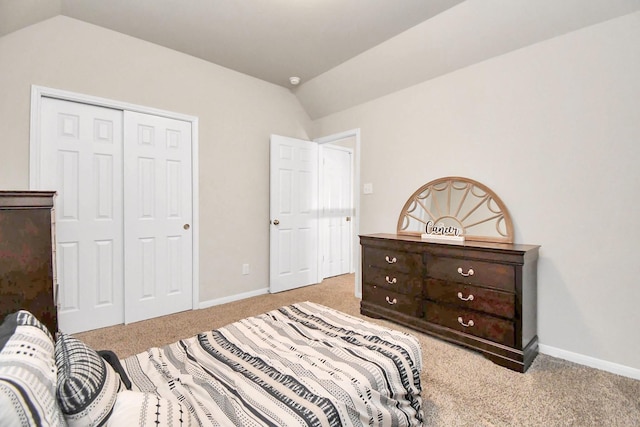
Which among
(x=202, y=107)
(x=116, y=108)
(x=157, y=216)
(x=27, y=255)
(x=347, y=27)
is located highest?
(x=347, y=27)

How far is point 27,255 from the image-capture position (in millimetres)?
1829

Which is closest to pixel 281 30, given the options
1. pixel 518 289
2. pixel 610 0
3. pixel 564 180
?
pixel 610 0

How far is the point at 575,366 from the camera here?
2.14m

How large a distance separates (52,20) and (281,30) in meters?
1.83

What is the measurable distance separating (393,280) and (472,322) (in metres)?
0.74

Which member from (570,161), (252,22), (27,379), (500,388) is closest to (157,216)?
(252,22)

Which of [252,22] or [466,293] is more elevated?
[252,22]

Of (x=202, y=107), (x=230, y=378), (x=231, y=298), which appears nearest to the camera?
(x=230, y=378)

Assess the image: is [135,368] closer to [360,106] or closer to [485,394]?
[485,394]

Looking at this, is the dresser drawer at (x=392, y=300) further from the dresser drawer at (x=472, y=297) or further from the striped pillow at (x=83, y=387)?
the striped pillow at (x=83, y=387)

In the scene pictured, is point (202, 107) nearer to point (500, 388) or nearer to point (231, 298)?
point (231, 298)

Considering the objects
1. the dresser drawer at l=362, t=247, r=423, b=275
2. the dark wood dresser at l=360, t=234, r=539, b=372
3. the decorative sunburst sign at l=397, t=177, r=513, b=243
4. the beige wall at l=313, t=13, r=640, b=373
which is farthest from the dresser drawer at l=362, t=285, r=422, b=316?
the beige wall at l=313, t=13, r=640, b=373

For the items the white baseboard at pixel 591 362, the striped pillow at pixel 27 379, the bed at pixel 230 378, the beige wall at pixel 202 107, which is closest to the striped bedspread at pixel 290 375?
the bed at pixel 230 378

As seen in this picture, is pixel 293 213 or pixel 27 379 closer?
pixel 27 379
